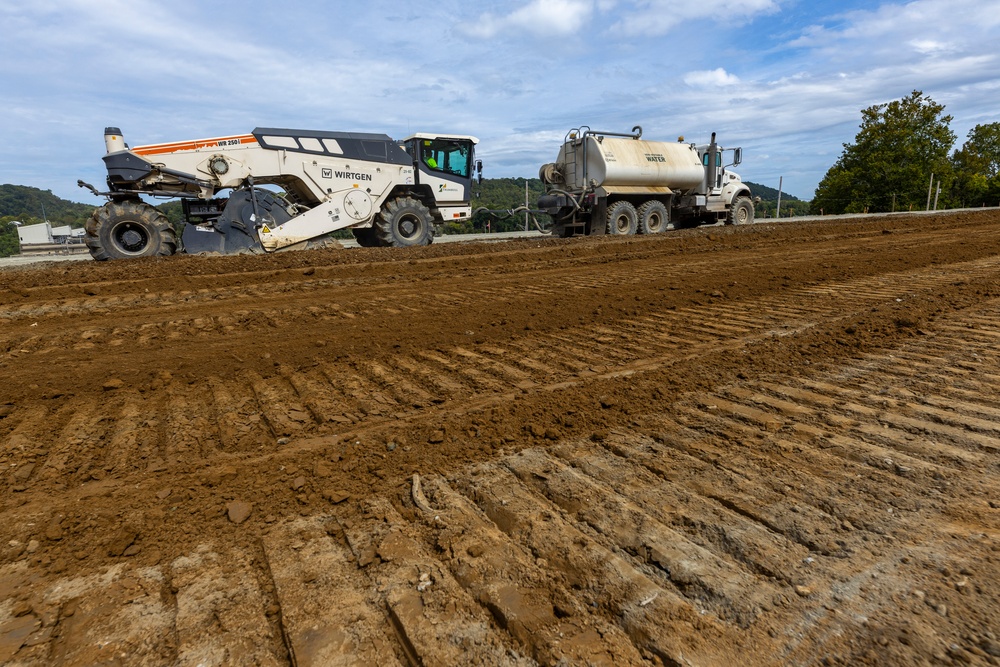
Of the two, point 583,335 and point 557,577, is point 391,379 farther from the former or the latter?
point 557,577

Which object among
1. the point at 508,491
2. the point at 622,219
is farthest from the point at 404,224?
the point at 508,491

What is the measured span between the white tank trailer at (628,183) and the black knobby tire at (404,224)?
4556mm

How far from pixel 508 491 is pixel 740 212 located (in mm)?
19760

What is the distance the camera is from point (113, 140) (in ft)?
36.8

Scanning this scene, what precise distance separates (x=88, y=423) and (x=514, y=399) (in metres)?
2.67

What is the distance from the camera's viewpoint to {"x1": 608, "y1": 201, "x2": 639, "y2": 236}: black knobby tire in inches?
637

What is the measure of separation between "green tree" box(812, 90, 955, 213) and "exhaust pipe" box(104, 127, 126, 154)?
4614cm

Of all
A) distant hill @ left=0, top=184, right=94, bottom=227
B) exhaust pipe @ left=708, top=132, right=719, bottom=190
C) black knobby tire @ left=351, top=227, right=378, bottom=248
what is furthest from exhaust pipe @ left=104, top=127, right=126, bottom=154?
distant hill @ left=0, top=184, right=94, bottom=227

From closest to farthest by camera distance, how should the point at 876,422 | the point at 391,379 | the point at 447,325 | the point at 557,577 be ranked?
the point at 557,577 → the point at 876,422 → the point at 391,379 → the point at 447,325

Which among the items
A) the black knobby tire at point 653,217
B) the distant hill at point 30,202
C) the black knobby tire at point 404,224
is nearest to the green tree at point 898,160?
the black knobby tire at point 653,217

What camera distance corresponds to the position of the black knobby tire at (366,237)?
13.9 m

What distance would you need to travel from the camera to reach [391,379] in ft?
13.3

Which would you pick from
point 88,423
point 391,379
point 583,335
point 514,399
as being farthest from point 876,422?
point 88,423

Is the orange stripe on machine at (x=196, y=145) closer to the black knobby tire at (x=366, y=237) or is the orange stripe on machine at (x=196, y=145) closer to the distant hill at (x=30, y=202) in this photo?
the black knobby tire at (x=366, y=237)
